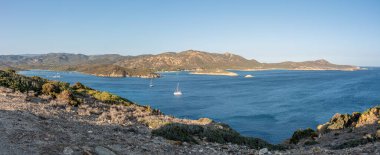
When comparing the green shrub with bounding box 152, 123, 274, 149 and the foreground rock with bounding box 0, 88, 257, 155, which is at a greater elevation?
the foreground rock with bounding box 0, 88, 257, 155

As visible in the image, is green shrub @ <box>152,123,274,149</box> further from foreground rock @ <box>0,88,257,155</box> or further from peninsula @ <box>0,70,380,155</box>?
foreground rock @ <box>0,88,257,155</box>

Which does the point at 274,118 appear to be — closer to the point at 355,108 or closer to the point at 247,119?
the point at 247,119

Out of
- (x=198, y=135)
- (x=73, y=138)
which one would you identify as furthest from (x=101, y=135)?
(x=198, y=135)

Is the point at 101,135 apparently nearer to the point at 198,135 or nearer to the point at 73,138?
the point at 73,138

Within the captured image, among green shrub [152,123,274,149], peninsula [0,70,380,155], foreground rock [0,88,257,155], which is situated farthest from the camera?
green shrub [152,123,274,149]

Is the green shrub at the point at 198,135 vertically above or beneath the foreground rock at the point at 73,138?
beneath

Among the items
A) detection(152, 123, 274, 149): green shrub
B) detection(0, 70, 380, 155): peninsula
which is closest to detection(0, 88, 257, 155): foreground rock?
detection(0, 70, 380, 155): peninsula

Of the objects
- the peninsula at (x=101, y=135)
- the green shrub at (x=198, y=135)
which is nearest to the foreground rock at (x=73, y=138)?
the peninsula at (x=101, y=135)

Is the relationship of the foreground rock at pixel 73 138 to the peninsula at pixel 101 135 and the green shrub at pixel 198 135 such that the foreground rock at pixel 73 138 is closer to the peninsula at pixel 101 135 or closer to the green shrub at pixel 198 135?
the peninsula at pixel 101 135

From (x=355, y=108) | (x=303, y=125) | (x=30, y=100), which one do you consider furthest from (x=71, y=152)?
(x=355, y=108)

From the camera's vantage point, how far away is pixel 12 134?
11234mm

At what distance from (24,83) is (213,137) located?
15.9 m

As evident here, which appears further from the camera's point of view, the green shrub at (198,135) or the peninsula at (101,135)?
the green shrub at (198,135)

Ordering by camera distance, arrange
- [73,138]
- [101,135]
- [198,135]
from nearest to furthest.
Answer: [73,138] → [101,135] → [198,135]
